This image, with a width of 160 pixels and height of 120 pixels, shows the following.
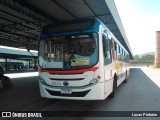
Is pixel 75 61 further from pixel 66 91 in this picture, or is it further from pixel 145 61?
pixel 145 61

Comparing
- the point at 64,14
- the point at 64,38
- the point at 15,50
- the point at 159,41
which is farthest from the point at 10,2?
the point at 159,41

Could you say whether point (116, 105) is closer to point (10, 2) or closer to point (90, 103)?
point (90, 103)

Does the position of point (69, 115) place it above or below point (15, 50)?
below

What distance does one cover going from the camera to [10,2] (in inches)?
500

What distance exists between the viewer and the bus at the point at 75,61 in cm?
630

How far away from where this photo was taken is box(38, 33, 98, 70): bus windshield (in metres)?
6.41

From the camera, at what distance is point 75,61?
6.48m

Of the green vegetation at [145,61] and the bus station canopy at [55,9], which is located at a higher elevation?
the bus station canopy at [55,9]

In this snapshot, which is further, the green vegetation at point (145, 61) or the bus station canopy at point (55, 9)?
the green vegetation at point (145, 61)

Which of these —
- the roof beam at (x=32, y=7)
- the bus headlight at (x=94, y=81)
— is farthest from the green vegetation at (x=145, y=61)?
the bus headlight at (x=94, y=81)

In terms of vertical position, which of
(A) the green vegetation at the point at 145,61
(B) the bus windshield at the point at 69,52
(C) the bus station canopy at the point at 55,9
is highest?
(C) the bus station canopy at the point at 55,9

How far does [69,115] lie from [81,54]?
2002mm

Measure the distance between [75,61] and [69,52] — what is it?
41cm

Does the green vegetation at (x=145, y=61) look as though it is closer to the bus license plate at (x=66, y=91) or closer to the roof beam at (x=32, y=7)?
the roof beam at (x=32, y=7)
